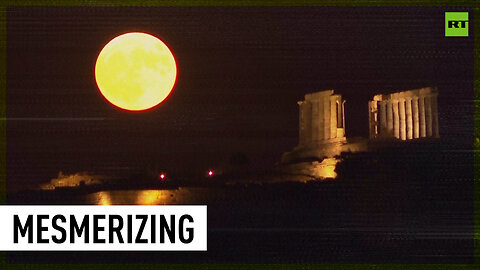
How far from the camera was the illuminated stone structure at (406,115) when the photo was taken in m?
4.48

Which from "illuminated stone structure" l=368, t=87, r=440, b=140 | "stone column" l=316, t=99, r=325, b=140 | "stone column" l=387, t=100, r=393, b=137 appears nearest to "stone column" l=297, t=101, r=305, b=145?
"stone column" l=316, t=99, r=325, b=140

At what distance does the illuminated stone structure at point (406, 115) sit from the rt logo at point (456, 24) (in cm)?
43

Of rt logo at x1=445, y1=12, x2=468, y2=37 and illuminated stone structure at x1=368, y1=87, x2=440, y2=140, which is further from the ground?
rt logo at x1=445, y1=12, x2=468, y2=37

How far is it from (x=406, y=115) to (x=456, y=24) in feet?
2.46

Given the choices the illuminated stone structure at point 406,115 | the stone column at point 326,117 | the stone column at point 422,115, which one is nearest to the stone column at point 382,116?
the illuminated stone structure at point 406,115

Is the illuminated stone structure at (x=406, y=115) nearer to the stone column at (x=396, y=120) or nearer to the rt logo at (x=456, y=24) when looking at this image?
the stone column at (x=396, y=120)

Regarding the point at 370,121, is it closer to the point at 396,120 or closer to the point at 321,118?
the point at 396,120

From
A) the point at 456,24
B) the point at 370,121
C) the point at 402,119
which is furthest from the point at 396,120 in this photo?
the point at 456,24

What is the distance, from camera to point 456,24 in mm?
4527

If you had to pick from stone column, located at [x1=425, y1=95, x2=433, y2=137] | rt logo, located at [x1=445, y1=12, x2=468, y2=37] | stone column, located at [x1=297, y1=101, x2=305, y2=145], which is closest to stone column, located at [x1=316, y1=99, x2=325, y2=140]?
stone column, located at [x1=297, y1=101, x2=305, y2=145]

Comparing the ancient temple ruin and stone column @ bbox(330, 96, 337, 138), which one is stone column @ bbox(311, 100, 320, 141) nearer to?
the ancient temple ruin

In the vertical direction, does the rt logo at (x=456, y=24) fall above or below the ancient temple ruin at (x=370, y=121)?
above

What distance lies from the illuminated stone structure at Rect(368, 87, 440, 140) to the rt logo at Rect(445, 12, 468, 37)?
432 mm

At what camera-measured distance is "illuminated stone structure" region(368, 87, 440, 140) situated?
4.48 meters
